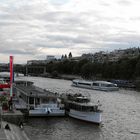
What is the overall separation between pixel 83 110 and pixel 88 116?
4.79ft

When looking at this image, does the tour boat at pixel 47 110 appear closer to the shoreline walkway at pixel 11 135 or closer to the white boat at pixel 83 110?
the white boat at pixel 83 110

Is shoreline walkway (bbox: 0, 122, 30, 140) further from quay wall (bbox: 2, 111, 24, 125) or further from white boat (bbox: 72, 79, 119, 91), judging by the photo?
white boat (bbox: 72, 79, 119, 91)

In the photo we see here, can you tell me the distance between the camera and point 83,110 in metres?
54.0

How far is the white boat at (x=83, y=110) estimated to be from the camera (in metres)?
52.1

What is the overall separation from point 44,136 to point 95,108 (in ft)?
37.3

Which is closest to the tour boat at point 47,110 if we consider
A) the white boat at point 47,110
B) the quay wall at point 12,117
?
the white boat at point 47,110

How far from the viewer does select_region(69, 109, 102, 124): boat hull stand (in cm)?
5191

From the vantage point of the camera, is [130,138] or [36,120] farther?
[36,120]

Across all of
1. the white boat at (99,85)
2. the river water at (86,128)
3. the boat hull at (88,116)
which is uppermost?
the white boat at (99,85)

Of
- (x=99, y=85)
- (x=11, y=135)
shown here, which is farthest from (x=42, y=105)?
(x=99, y=85)

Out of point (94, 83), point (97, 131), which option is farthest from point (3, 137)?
point (94, 83)

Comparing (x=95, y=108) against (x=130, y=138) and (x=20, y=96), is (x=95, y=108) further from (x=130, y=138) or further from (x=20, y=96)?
(x=20, y=96)

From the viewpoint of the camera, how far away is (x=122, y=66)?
572 ft

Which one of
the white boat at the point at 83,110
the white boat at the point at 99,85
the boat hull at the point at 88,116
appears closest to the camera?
the boat hull at the point at 88,116
